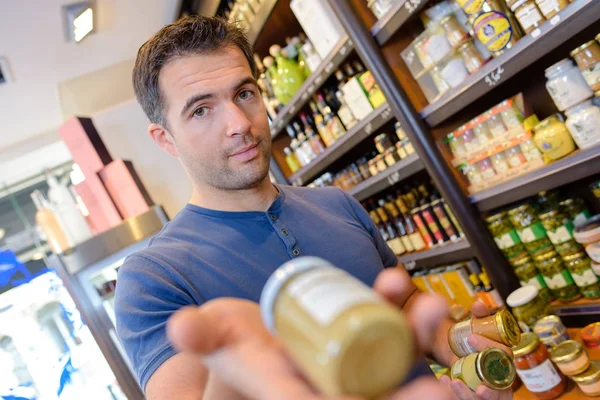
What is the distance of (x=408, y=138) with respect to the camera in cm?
235

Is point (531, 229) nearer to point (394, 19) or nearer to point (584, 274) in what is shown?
point (584, 274)

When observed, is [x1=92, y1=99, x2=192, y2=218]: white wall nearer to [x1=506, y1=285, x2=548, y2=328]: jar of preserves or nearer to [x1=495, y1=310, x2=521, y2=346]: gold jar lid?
[x1=506, y1=285, x2=548, y2=328]: jar of preserves

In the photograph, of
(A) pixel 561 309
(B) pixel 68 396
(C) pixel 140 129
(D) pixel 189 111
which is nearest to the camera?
(D) pixel 189 111

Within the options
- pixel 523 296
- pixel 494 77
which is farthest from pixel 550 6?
pixel 523 296

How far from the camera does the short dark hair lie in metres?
1.24

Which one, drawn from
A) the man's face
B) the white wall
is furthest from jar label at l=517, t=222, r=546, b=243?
the white wall

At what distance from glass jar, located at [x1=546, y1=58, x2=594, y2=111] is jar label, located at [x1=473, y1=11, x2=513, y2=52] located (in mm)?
192

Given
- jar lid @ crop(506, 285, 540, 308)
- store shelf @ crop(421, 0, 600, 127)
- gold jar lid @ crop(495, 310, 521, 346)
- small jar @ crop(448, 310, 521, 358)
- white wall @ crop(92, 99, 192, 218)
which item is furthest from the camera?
white wall @ crop(92, 99, 192, 218)

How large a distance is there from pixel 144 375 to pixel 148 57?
0.78 m

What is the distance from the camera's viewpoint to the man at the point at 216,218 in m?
0.95

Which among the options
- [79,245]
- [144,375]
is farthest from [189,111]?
[79,245]

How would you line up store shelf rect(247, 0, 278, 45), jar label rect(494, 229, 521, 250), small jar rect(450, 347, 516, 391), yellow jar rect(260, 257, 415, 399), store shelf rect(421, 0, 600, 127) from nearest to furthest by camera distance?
yellow jar rect(260, 257, 415, 399) < small jar rect(450, 347, 516, 391) < store shelf rect(421, 0, 600, 127) < jar label rect(494, 229, 521, 250) < store shelf rect(247, 0, 278, 45)

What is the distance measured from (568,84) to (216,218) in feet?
4.23

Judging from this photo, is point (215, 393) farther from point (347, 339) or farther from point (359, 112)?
point (359, 112)
